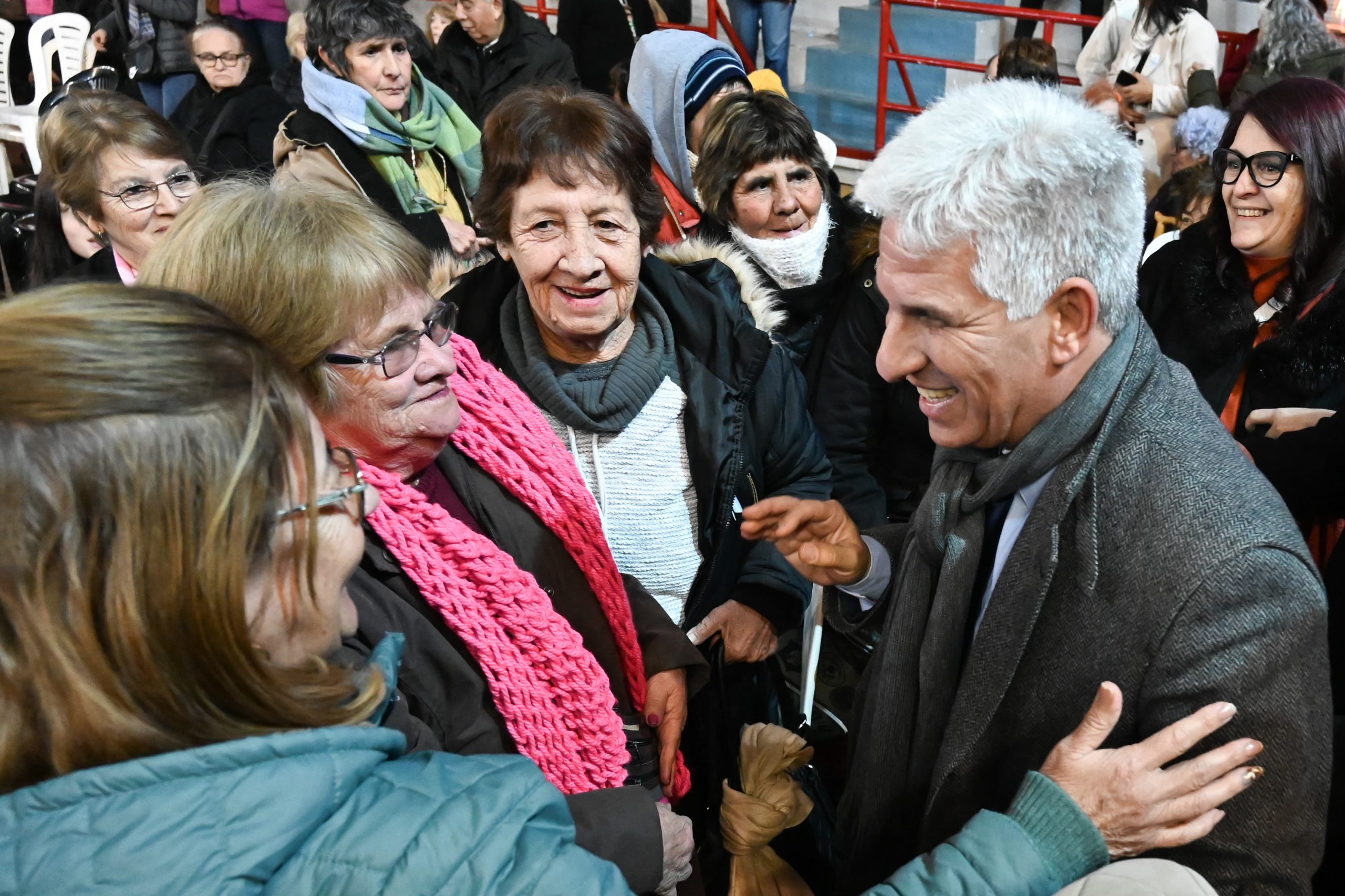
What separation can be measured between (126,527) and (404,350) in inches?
32.4

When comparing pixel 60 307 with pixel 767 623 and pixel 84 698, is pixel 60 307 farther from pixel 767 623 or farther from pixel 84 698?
pixel 767 623

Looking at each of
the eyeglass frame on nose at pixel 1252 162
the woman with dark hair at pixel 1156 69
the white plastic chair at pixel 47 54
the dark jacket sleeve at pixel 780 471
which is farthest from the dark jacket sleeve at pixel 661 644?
the white plastic chair at pixel 47 54

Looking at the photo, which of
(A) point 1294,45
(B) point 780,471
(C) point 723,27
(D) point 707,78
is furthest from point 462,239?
(C) point 723,27

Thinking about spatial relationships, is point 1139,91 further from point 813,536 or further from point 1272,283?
point 813,536

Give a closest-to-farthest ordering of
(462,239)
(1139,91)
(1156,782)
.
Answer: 1. (1156,782)
2. (462,239)
3. (1139,91)

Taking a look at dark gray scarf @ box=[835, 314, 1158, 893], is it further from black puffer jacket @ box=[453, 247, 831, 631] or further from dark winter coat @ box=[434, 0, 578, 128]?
dark winter coat @ box=[434, 0, 578, 128]

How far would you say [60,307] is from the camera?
924 millimetres

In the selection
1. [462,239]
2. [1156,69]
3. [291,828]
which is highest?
[1156,69]

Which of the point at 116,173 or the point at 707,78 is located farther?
the point at 707,78

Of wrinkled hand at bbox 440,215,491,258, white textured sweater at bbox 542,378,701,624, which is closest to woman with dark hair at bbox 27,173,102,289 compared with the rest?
wrinkled hand at bbox 440,215,491,258

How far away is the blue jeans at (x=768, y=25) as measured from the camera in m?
7.53

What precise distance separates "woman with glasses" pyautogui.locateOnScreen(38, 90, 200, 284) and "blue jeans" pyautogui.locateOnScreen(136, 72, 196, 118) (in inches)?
151

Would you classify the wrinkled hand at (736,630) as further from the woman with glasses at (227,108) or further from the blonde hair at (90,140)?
the woman with glasses at (227,108)

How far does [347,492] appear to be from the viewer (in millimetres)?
1105
